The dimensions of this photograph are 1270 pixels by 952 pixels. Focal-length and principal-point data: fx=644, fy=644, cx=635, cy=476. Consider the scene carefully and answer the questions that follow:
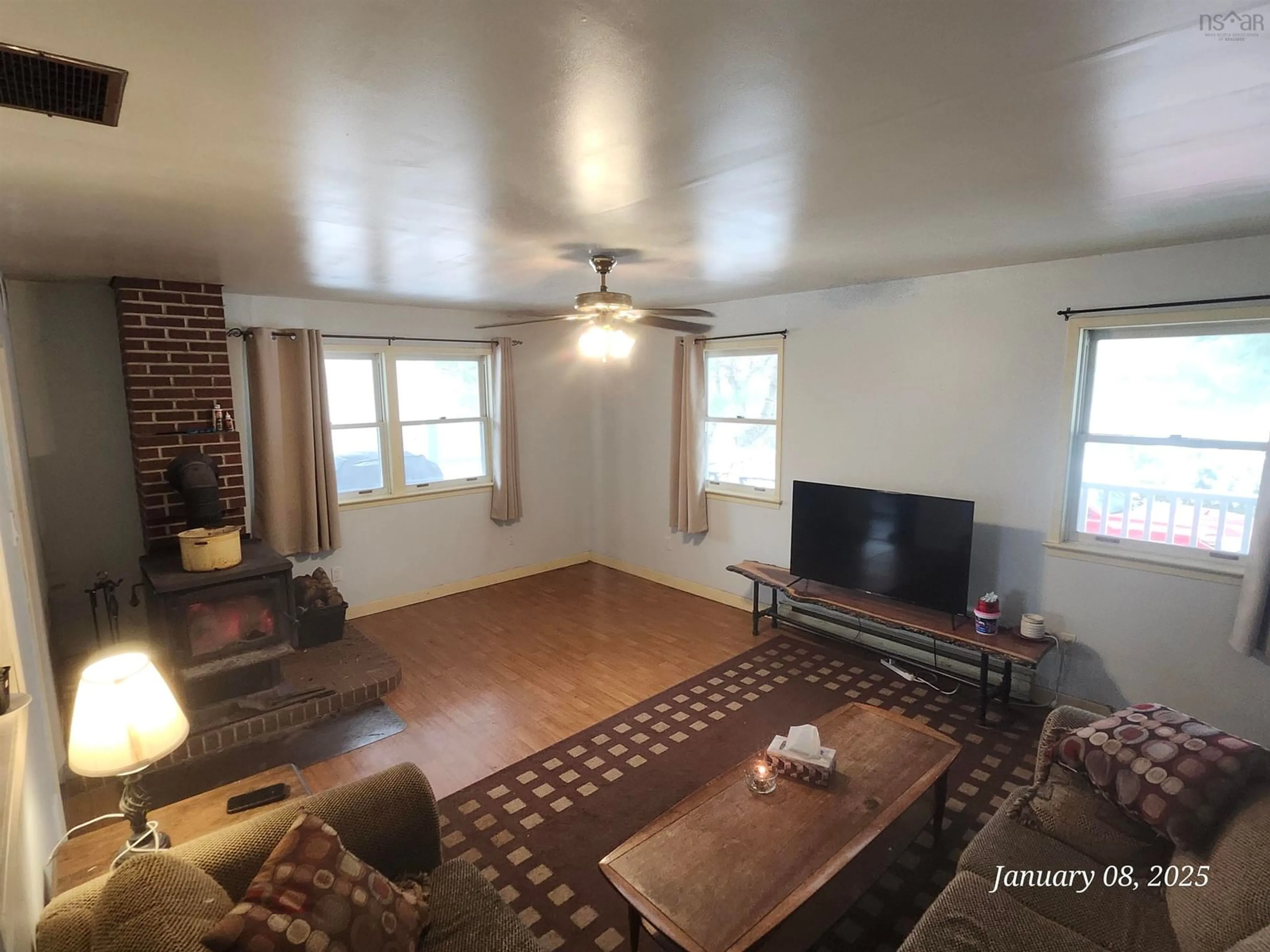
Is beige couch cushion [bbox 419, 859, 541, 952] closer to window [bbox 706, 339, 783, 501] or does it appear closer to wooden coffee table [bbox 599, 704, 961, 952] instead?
wooden coffee table [bbox 599, 704, 961, 952]

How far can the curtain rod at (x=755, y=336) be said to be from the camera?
4.60 meters

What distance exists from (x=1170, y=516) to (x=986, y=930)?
2484 millimetres

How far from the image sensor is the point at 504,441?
5.63m

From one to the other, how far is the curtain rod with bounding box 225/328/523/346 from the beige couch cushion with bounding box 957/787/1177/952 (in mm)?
4468

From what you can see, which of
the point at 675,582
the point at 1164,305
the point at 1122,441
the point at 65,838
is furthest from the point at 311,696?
the point at 1164,305

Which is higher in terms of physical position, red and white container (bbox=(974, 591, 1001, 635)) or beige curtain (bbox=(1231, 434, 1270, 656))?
beige curtain (bbox=(1231, 434, 1270, 656))

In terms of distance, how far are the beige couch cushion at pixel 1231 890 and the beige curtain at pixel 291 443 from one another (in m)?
4.74

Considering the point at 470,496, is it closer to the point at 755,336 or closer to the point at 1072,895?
the point at 755,336

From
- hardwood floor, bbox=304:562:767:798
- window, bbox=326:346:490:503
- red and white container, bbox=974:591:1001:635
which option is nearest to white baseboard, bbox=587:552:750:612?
hardwood floor, bbox=304:562:767:798

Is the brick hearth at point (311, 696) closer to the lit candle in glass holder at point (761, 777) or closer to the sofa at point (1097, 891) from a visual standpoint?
the lit candle in glass holder at point (761, 777)

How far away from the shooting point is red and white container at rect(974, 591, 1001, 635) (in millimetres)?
3500

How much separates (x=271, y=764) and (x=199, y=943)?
2153 millimetres

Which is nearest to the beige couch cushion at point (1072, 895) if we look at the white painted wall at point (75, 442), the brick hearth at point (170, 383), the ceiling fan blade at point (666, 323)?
the ceiling fan blade at point (666, 323)

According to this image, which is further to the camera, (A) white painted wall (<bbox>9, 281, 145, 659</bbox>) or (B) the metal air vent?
(A) white painted wall (<bbox>9, 281, 145, 659</bbox>)
